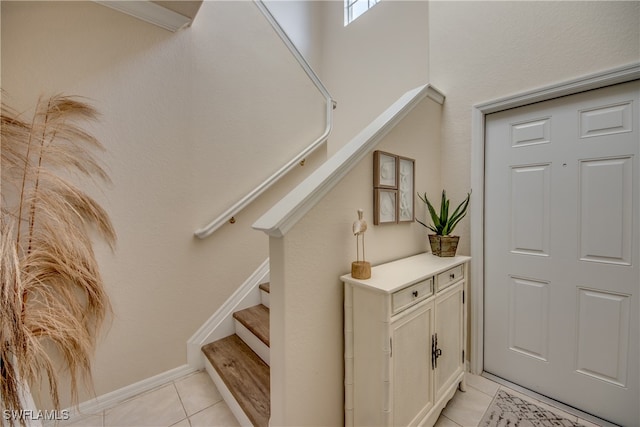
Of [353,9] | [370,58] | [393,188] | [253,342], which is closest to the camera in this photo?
[393,188]

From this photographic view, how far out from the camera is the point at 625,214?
1463mm

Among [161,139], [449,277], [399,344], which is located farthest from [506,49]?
[161,139]

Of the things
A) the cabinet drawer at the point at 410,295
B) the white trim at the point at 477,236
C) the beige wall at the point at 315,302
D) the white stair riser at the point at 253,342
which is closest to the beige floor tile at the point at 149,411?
the white stair riser at the point at 253,342

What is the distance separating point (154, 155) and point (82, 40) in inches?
28.2

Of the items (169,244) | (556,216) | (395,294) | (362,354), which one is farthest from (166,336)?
(556,216)

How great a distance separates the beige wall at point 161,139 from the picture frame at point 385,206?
1.16 metres

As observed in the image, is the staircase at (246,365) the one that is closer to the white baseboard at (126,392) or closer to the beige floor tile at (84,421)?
the white baseboard at (126,392)

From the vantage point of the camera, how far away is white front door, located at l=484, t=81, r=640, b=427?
146cm

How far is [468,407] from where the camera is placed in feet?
5.32

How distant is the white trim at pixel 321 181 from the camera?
42.4 inches

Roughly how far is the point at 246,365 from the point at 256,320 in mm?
300

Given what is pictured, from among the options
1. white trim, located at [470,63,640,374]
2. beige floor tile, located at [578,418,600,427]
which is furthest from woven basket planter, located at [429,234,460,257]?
beige floor tile, located at [578,418,600,427]

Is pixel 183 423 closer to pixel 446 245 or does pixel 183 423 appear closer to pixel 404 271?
pixel 404 271

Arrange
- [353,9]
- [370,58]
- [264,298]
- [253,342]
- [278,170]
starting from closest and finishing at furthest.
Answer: [253,342], [264,298], [278,170], [370,58], [353,9]
